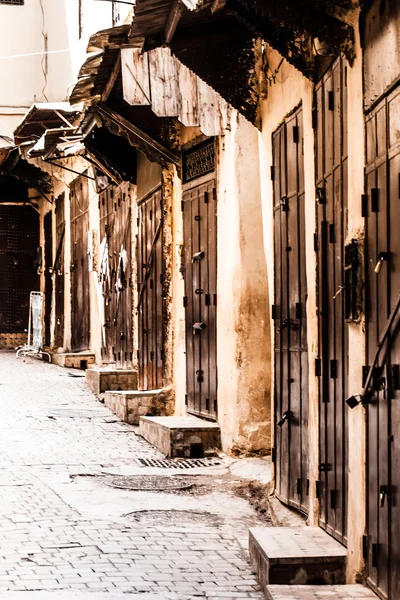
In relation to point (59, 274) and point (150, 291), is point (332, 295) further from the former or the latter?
point (59, 274)

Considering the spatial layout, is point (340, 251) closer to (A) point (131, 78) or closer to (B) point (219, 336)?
(B) point (219, 336)

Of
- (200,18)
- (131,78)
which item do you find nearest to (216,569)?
(200,18)

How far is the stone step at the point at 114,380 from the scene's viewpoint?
15.3 m

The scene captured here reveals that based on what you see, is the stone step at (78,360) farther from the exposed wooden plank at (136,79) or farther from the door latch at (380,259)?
the door latch at (380,259)

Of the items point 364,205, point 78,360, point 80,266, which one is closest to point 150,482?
point 364,205

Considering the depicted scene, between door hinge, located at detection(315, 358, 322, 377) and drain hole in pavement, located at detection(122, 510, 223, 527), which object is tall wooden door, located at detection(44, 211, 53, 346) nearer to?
drain hole in pavement, located at detection(122, 510, 223, 527)

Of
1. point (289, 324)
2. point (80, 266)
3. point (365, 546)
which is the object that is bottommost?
point (365, 546)

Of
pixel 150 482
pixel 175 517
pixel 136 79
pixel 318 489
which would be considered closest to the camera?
pixel 318 489

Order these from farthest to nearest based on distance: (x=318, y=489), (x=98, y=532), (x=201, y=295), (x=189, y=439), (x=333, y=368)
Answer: (x=201, y=295) → (x=189, y=439) → (x=98, y=532) → (x=318, y=489) → (x=333, y=368)

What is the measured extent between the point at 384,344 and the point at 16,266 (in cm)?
2329

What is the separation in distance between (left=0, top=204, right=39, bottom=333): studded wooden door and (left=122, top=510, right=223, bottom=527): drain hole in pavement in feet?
65.7

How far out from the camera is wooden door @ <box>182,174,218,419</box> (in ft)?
36.7

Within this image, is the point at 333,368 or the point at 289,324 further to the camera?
the point at 289,324

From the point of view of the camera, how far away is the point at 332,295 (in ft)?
21.6
